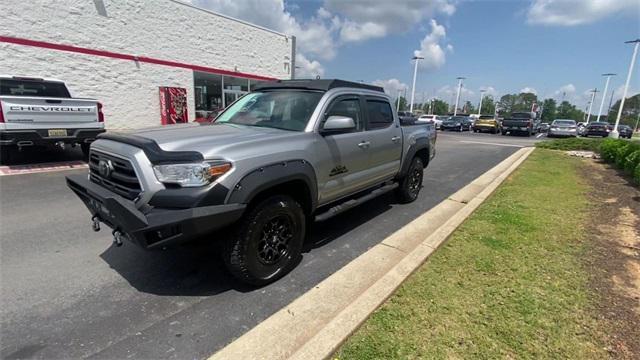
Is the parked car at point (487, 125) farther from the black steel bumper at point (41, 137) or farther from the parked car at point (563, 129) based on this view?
the black steel bumper at point (41, 137)

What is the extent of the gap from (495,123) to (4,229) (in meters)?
34.2

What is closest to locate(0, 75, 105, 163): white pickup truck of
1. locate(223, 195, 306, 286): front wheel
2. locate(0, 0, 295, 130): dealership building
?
locate(0, 0, 295, 130): dealership building

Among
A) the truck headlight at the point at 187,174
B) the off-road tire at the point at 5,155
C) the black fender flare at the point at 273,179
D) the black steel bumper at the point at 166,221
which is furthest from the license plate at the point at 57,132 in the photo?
the black fender flare at the point at 273,179

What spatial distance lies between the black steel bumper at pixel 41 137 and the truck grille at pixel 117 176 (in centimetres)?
550

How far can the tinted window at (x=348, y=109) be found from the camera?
154 inches

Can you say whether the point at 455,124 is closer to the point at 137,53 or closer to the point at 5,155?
the point at 137,53

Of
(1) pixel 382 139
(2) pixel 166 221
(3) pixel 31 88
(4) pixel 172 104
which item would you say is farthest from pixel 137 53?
(2) pixel 166 221

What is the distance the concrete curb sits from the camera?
229 centimetres

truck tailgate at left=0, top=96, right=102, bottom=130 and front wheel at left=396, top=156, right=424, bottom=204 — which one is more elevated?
truck tailgate at left=0, top=96, right=102, bottom=130

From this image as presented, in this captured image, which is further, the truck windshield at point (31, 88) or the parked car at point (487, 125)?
the parked car at point (487, 125)

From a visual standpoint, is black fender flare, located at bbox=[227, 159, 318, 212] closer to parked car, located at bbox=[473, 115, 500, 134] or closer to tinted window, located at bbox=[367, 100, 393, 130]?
tinted window, located at bbox=[367, 100, 393, 130]

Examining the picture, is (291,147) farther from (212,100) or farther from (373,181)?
(212,100)

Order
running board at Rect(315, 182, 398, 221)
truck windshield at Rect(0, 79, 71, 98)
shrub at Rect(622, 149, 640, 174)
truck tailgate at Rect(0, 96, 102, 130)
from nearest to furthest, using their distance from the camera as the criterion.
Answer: running board at Rect(315, 182, 398, 221) < truck tailgate at Rect(0, 96, 102, 130) < truck windshield at Rect(0, 79, 71, 98) < shrub at Rect(622, 149, 640, 174)

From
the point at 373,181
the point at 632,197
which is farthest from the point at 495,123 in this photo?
the point at 373,181
